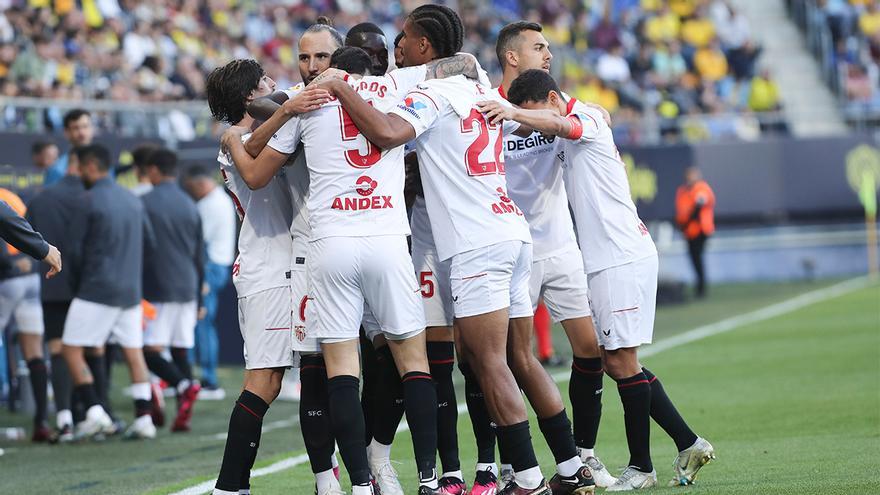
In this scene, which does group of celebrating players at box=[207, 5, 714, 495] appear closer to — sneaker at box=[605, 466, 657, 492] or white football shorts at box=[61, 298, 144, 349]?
sneaker at box=[605, 466, 657, 492]

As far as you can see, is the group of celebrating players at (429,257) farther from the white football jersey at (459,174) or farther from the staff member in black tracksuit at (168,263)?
the staff member in black tracksuit at (168,263)

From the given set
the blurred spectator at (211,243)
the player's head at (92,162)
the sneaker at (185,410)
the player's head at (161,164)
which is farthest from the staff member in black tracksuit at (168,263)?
the blurred spectator at (211,243)

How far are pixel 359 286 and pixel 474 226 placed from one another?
64 cm

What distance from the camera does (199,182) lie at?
14.6 meters

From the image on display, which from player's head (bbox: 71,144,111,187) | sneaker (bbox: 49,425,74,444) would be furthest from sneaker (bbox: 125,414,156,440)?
player's head (bbox: 71,144,111,187)

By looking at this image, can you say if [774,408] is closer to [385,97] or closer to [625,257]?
[625,257]

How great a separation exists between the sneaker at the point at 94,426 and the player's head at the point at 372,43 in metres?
5.02

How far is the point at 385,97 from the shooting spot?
276 inches

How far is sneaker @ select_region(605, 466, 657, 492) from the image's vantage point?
7.48 metres

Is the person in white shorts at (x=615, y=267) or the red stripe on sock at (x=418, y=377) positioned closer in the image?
the red stripe on sock at (x=418, y=377)

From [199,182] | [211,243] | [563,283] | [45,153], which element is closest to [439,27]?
[563,283]

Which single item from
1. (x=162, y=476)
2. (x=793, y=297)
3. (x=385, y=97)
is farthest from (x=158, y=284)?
(x=793, y=297)

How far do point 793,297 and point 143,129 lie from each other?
39.2 feet

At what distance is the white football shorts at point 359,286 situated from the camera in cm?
682
